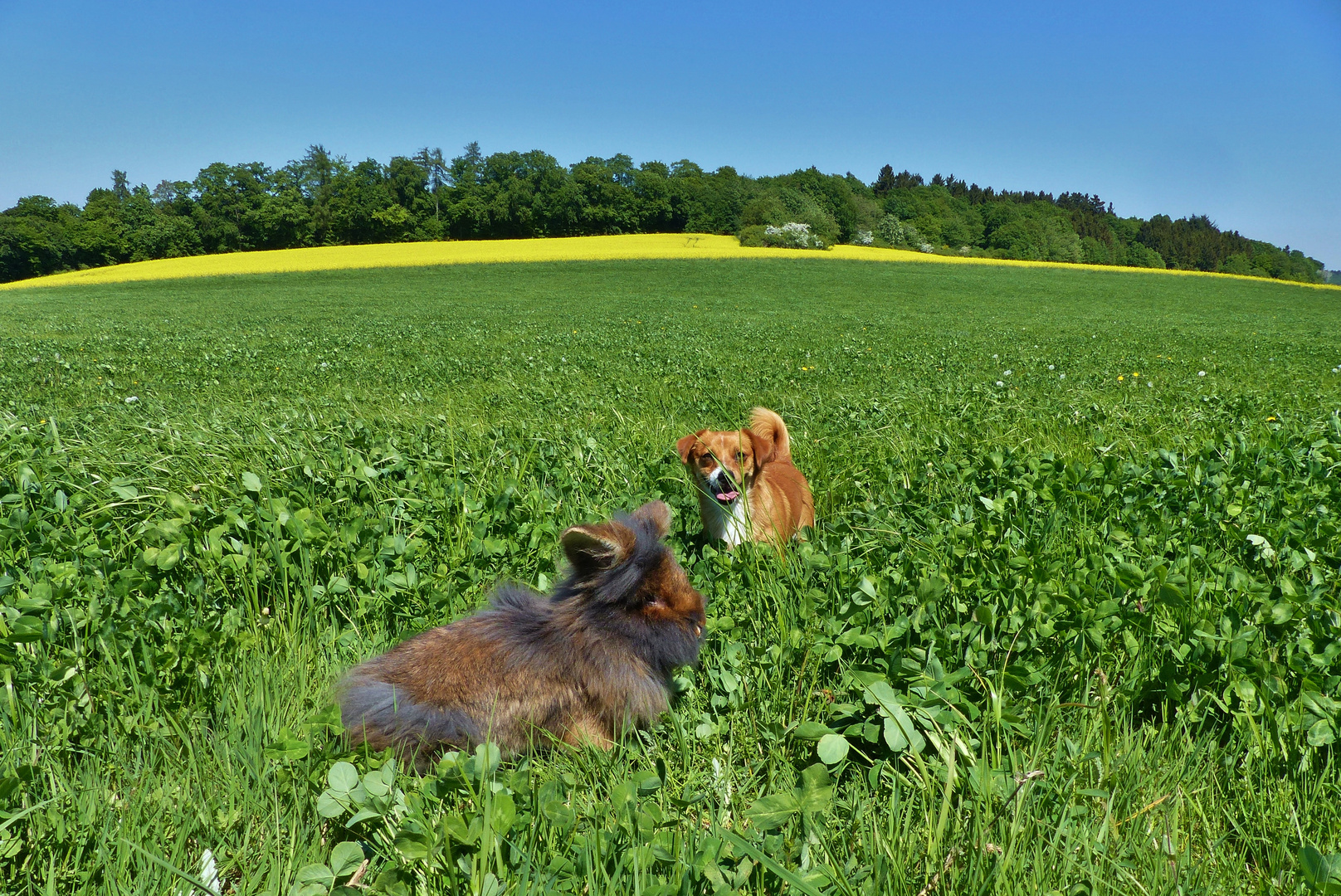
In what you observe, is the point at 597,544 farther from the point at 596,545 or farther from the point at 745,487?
the point at 745,487

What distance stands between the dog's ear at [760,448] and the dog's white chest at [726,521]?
36 centimetres

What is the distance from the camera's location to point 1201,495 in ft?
12.5

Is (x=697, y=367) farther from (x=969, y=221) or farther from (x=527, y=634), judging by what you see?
(x=969, y=221)

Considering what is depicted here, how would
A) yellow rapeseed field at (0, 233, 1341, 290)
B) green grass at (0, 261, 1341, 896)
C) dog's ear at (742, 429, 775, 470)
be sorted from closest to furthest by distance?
green grass at (0, 261, 1341, 896)
dog's ear at (742, 429, 775, 470)
yellow rapeseed field at (0, 233, 1341, 290)

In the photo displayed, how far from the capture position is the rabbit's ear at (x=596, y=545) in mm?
2482

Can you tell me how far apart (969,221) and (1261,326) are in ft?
280

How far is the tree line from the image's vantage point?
85.5 metres

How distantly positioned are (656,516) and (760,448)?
193cm

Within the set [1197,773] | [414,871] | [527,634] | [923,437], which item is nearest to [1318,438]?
[923,437]

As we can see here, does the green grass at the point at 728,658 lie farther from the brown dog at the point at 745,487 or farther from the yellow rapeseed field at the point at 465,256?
the yellow rapeseed field at the point at 465,256

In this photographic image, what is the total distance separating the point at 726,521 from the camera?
4.55m

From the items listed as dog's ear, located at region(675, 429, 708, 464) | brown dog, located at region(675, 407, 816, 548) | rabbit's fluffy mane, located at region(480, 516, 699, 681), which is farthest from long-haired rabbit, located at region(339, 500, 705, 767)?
dog's ear, located at region(675, 429, 708, 464)

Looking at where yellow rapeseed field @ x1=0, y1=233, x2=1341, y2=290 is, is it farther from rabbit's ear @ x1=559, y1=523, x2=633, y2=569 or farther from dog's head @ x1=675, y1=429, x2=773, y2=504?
rabbit's ear @ x1=559, y1=523, x2=633, y2=569

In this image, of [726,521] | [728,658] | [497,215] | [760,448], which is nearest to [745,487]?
[726,521]
